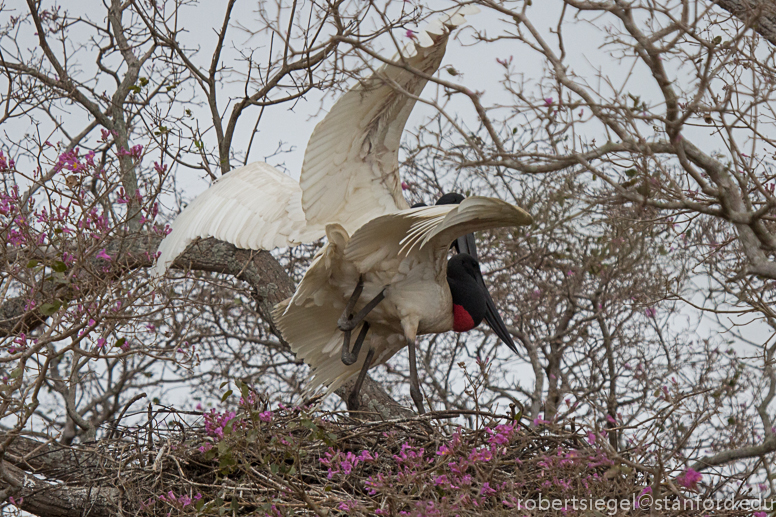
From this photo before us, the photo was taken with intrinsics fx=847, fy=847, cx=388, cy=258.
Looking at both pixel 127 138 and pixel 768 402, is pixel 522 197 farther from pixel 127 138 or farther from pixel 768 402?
pixel 127 138

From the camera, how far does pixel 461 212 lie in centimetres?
367

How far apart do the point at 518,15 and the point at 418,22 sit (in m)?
1.49

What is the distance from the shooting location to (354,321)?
4.62m

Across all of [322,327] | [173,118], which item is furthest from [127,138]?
[322,327]

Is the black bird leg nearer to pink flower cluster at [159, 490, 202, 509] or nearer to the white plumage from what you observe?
the white plumage

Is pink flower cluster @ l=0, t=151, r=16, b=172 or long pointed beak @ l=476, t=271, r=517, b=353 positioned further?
long pointed beak @ l=476, t=271, r=517, b=353

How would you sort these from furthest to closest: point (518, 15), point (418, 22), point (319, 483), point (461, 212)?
point (418, 22), point (319, 483), point (461, 212), point (518, 15)

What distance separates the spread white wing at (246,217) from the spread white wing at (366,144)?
158 mm

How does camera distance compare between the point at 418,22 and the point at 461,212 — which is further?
the point at 418,22

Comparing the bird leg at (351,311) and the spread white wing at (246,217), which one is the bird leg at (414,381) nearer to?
the bird leg at (351,311)

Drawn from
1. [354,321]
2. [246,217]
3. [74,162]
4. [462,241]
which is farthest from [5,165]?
[462,241]

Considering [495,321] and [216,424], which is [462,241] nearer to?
[495,321]

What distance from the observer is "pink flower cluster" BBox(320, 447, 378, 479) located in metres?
3.38

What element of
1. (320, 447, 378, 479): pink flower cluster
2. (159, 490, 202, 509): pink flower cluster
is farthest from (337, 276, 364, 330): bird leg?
(159, 490, 202, 509): pink flower cluster
